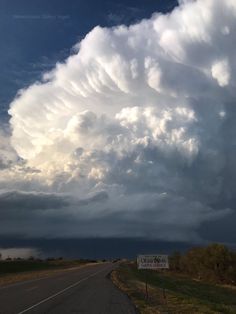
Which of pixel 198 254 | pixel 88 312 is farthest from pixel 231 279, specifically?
pixel 88 312

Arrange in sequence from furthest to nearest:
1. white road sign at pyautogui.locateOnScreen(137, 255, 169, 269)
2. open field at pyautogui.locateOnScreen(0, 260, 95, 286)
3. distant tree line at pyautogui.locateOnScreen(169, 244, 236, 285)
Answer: distant tree line at pyautogui.locateOnScreen(169, 244, 236, 285), open field at pyautogui.locateOnScreen(0, 260, 95, 286), white road sign at pyautogui.locateOnScreen(137, 255, 169, 269)

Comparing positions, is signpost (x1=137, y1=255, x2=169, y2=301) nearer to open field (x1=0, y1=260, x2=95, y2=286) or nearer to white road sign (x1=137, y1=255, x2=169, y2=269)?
white road sign (x1=137, y1=255, x2=169, y2=269)

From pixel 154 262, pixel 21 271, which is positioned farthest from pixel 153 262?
pixel 21 271

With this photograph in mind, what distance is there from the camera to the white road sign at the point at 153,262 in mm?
25734

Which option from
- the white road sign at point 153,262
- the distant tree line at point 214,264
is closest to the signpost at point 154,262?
the white road sign at point 153,262

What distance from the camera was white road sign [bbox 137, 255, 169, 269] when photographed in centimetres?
2573

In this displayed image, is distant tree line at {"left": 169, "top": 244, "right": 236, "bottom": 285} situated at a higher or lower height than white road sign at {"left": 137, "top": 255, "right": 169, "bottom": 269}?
higher

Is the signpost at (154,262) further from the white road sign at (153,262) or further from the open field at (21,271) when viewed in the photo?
the open field at (21,271)

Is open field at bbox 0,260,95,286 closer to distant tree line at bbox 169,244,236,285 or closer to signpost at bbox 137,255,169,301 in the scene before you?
signpost at bbox 137,255,169,301

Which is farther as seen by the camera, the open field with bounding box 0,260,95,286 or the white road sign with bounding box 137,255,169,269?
the open field with bounding box 0,260,95,286

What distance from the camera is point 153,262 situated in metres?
25.9

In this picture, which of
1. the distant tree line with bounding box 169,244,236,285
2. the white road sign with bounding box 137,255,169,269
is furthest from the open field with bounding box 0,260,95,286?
the distant tree line with bounding box 169,244,236,285

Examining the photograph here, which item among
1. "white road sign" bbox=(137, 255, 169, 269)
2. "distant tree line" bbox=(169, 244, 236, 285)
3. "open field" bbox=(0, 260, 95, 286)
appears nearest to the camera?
"white road sign" bbox=(137, 255, 169, 269)

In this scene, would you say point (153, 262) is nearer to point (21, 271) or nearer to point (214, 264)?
point (214, 264)
